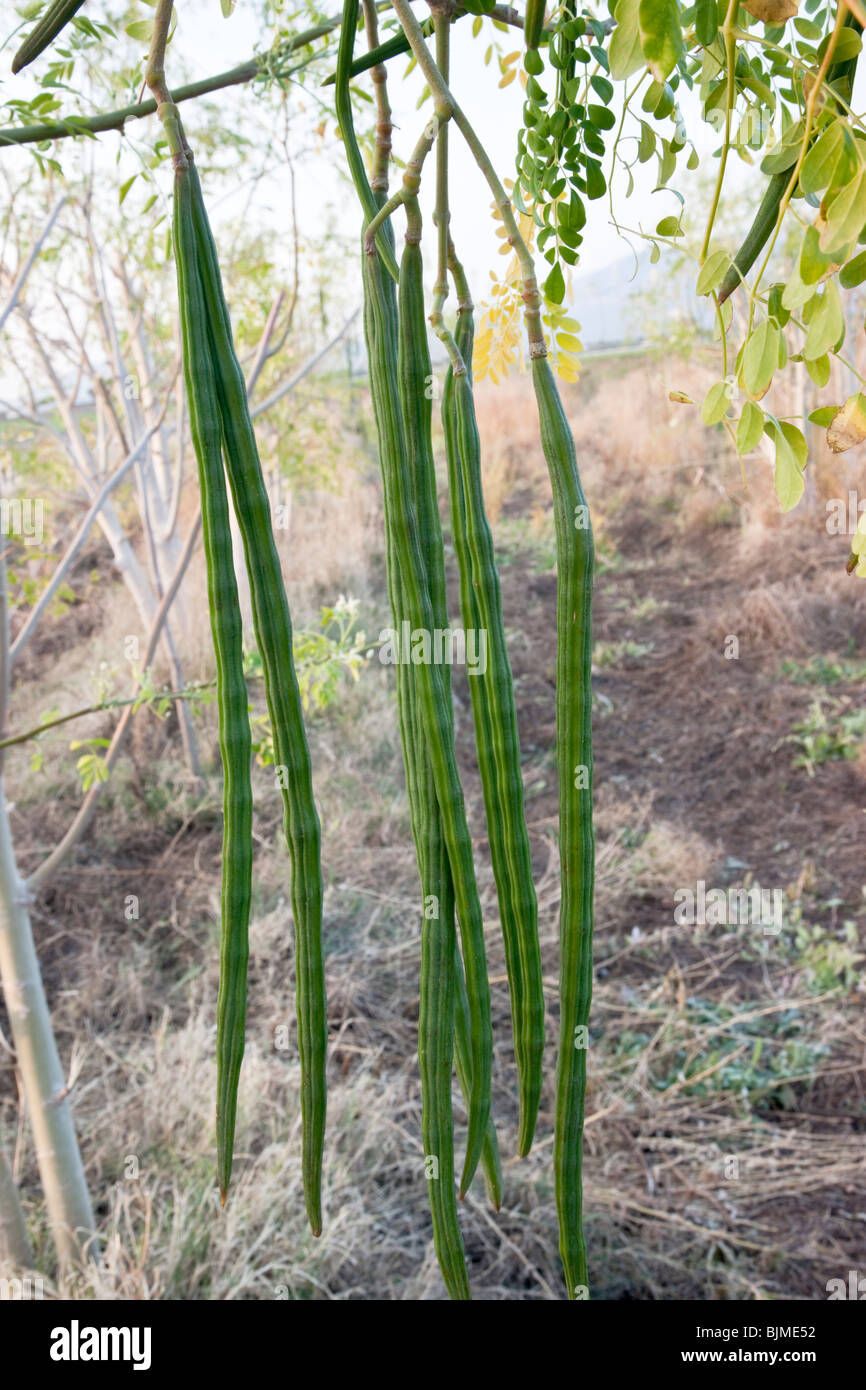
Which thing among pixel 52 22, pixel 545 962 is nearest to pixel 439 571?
pixel 52 22

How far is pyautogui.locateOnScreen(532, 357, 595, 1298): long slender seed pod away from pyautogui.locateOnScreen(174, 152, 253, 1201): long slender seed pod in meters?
0.14

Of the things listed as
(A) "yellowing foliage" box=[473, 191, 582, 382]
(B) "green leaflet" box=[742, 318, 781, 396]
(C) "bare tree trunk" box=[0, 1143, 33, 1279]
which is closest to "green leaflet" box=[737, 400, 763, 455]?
(B) "green leaflet" box=[742, 318, 781, 396]

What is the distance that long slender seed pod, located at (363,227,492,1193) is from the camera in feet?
1.51

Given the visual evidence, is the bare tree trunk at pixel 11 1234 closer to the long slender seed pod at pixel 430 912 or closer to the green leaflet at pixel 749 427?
the long slender seed pod at pixel 430 912

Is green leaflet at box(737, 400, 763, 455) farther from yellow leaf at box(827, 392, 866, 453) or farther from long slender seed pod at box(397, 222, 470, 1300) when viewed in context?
long slender seed pod at box(397, 222, 470, 1300)

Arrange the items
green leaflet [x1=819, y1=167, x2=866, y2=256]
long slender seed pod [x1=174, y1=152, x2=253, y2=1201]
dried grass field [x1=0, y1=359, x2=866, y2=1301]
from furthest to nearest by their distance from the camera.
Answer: dried grass field [x1=0, y1=359, x2=866, y2=1301] → long slender seed pod [x1=174, y1=152, x2=253, y2=1201] → green leaflet [x1=819, y1=167, x2=866, y2=256]

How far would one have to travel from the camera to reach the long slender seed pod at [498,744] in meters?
0.49

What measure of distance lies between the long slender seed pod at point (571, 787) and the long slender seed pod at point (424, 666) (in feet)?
0.13

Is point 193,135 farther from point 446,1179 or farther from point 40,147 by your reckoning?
point 446,1179

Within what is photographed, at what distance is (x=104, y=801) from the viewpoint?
3.11m

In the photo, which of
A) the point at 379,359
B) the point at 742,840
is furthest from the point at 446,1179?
the point at 742,840

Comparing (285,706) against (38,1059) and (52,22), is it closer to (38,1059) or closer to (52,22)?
(52,22)

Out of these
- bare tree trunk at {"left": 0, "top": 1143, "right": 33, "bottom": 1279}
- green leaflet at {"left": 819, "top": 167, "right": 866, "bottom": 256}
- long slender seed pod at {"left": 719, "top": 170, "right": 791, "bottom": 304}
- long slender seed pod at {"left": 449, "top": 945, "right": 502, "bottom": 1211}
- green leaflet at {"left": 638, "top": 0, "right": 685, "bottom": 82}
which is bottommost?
bare tree trunk at {"left": 0, "top": 1143, "right": 33, "bottom": 1279}

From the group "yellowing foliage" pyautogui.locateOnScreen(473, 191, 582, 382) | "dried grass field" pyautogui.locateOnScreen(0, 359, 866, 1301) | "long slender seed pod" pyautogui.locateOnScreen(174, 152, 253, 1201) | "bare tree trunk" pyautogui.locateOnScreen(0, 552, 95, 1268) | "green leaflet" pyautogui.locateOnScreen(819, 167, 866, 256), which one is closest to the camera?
"green leaflet" pyautogui.locateOnScreen(819, 167, 866, 256)
